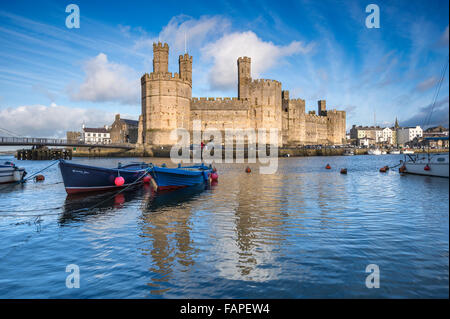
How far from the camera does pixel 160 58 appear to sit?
48.0 m

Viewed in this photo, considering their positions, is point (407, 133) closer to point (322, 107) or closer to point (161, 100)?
point (322, 107)

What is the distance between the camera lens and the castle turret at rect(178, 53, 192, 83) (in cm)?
5134

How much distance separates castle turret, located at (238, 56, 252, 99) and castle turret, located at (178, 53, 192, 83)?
955 cm

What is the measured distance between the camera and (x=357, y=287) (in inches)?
156

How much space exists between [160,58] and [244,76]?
15.9 metres

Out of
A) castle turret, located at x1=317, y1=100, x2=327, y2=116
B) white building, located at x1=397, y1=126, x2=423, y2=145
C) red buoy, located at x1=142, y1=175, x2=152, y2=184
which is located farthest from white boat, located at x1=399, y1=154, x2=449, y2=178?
white building, located at x1=397, y1=126, x2=423, y2=145

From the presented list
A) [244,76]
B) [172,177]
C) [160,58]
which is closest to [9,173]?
[172,177]

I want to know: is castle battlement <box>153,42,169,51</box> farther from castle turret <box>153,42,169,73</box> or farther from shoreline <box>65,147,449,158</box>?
shoreline <box>65,147,449,158</box>

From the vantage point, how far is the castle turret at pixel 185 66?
168 feet

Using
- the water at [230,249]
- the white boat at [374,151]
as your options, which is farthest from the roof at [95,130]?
the water at [230,249]

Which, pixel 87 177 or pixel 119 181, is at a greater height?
pixel 87 177

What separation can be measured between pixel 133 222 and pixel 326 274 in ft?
17.4

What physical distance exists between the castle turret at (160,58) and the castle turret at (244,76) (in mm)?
13974
